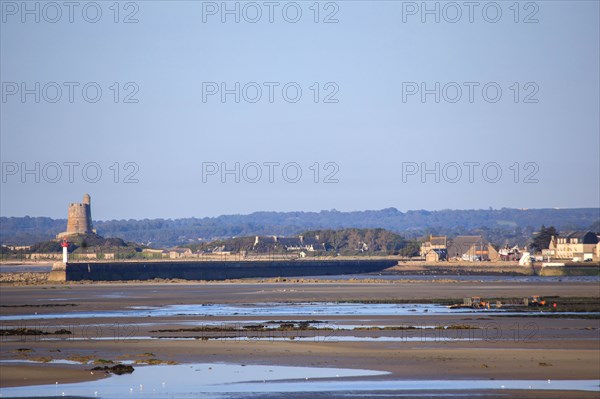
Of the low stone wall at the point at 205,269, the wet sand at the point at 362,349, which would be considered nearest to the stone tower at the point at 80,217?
the low stone wall at the point at 205,269

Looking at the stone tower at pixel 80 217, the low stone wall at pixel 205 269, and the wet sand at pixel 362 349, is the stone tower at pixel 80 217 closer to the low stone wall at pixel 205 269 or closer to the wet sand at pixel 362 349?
the low stone wall at pixel 205 269

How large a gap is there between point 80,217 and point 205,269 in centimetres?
8721

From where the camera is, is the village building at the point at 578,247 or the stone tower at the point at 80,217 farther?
the stone tower at the point at 80,217

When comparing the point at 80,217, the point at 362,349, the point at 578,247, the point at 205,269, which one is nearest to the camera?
the point at 362,349

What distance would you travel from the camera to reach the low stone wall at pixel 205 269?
106 meters

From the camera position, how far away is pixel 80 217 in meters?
198

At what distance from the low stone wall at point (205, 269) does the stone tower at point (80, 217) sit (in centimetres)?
7768

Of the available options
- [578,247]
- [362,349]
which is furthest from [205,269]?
[362,349]

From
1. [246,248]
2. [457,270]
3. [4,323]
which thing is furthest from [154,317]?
[246,248]

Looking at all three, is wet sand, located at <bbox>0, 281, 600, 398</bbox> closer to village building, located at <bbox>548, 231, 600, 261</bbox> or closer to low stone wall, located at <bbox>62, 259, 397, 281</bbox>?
low stone wall, located at <bbox>62, 259, 397, 281</bbox>

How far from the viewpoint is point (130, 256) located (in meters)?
169

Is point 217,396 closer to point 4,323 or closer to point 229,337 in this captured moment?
point 229,337

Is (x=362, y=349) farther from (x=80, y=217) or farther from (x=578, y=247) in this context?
(x=80, y=217)

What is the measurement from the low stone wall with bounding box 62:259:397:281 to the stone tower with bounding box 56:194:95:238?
255 ft
